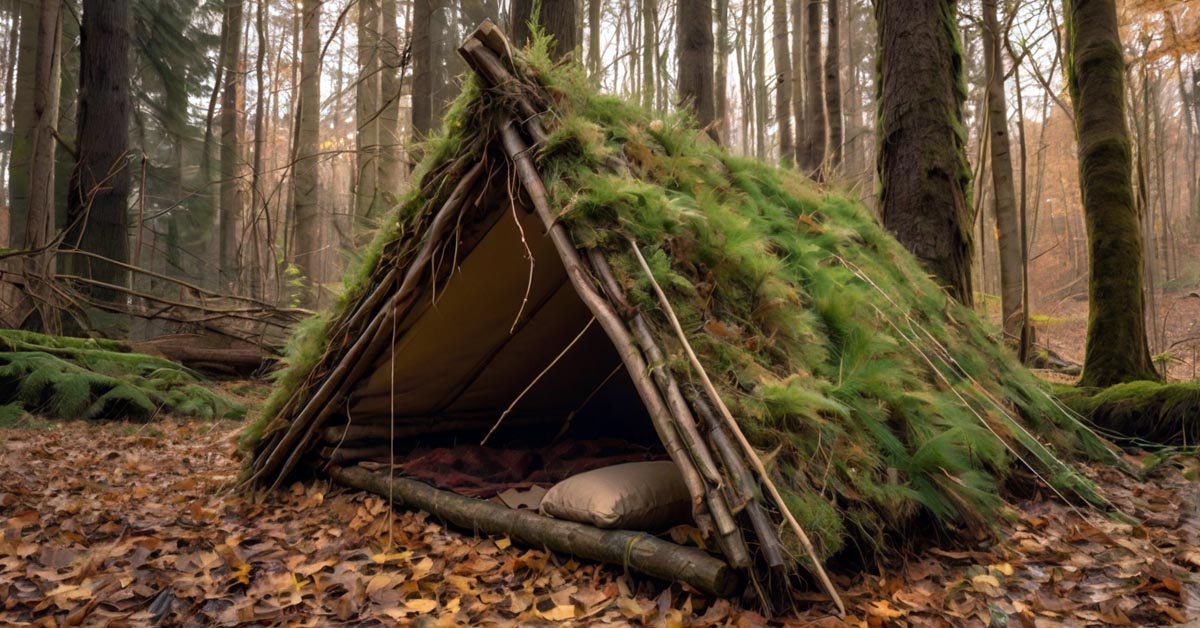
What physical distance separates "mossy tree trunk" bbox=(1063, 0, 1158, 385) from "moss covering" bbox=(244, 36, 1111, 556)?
187cm

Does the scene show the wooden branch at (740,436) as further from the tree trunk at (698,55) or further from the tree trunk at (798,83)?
the tree trunk at (798,83)

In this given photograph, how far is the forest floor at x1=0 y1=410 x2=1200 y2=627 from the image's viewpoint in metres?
2.14

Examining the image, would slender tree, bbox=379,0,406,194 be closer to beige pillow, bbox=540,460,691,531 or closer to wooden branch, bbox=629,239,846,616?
beige pillow, bbox=540,460,691,531

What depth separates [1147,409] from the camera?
4594 millimetres

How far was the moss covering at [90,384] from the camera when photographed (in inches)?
227

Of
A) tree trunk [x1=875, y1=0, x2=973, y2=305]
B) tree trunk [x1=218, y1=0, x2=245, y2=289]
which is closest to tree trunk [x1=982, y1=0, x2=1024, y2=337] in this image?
tree trunk [x1=875, y1=0, x2=973, y2=305]

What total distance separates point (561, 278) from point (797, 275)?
115 cm

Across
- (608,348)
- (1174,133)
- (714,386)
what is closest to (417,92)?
(608,348)

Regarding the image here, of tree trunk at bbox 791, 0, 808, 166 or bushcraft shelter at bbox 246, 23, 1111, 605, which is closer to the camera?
bushcraft shelter at bbox 246, 23, 1111, 605

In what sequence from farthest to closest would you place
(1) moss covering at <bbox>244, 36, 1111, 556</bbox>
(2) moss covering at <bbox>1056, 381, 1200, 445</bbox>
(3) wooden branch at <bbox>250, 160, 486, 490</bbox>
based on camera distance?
(2) moss covering at <bbox>1056, 381, 1200, 445</bbox> → (3) wooden branch at <bbox>250, 160, 486, 490</bbox> → (1) moss covering at <bbox>244, 36, 1111, 556</bbox>

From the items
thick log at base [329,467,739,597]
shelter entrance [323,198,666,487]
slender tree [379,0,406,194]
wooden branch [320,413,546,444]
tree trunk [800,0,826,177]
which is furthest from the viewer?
slender tree [379,0,406,194]

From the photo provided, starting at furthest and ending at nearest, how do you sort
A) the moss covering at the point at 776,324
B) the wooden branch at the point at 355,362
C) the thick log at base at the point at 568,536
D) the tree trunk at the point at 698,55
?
the tree trunk at the point at 698,55
the wooden branch at the point at 355,362
the moss covering at the point at 776,324
the thick log at base at the point at 568,536

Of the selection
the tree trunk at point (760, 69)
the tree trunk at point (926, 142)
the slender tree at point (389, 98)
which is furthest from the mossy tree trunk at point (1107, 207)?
the tree trunk at point (760, 69)

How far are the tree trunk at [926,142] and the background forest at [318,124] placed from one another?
25 centimetres
